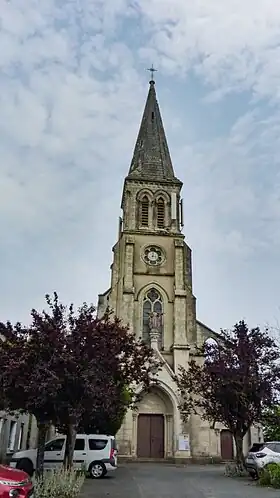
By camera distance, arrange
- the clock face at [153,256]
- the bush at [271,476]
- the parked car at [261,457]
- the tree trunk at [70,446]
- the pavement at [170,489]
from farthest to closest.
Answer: the clock face at [153,256] → the parked car at [261,457] → the bush at [271,476] → the tree trunk at [70,446] → the pavement at [170,489]

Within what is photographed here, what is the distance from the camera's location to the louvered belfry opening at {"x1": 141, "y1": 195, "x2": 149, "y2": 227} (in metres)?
42.6

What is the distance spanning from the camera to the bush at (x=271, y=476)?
629 inches

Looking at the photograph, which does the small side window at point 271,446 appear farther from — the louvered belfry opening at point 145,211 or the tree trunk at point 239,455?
the louvered belfry opening at point 145,211

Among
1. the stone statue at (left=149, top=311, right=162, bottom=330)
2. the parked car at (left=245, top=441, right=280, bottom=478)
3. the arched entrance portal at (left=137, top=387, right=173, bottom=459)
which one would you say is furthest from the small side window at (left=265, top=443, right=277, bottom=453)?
the stone statue at (left=149, top=311, right=162, bottom=330)

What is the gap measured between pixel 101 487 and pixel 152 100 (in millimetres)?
43820

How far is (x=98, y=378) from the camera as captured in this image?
49.0 ft

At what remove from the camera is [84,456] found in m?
20.0

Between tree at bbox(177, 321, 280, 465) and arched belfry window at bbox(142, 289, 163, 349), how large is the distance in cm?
1480

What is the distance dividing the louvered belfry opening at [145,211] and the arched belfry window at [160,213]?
0.99m

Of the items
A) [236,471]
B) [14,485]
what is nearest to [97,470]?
[236,471]

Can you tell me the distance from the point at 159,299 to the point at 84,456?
783 inches

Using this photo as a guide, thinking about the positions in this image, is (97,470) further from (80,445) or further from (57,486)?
(57,486)

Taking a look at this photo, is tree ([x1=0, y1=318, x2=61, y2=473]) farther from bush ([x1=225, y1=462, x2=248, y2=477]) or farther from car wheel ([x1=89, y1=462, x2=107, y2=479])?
bush ([x1=225, y1=462, x2=248, y2=477])

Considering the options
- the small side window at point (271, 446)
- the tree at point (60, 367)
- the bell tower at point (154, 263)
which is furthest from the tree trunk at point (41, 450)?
the bell tower at point (154, 263)
